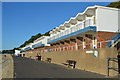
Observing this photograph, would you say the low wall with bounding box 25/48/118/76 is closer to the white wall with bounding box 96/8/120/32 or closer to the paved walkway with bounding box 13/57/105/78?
the paved walkway with bounding box 13/57/105/78

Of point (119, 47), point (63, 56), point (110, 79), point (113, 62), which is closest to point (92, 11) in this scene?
point (63, 56)

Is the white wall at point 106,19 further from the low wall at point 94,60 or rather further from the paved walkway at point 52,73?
the paved walkway at point 52,73

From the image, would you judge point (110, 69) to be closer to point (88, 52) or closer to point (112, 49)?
point (112, 49)

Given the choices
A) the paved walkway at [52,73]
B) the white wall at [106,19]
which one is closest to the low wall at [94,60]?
the paved walkway at [52,73]

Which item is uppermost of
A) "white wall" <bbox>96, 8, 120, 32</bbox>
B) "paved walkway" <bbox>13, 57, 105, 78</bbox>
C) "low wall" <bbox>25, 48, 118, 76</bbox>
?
"white wall" <bbox>96, 8, 120, 32</bbox>

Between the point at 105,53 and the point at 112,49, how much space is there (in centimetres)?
63

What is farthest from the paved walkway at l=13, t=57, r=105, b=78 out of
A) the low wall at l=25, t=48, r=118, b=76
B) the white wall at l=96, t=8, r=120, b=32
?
the white wall at l=96, t=8, r=120, b=32

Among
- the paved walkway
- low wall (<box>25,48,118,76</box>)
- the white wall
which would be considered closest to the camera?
the paved walkway

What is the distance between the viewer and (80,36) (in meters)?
25.9

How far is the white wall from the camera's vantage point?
21.1 meters

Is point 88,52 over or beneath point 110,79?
over

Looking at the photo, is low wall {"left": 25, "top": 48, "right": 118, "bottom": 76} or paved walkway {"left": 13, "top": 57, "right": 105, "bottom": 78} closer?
paved walkway {"left": 13, "top": 57, "right": 105, "bottom": 78}

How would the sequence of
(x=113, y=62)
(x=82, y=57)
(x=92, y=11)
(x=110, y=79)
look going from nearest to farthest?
1. (x=110, y=79)
2. (x=113, y=62)
3. (x=82, y=57)
4. (x=92, y=11)

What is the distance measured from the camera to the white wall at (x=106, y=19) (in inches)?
832
